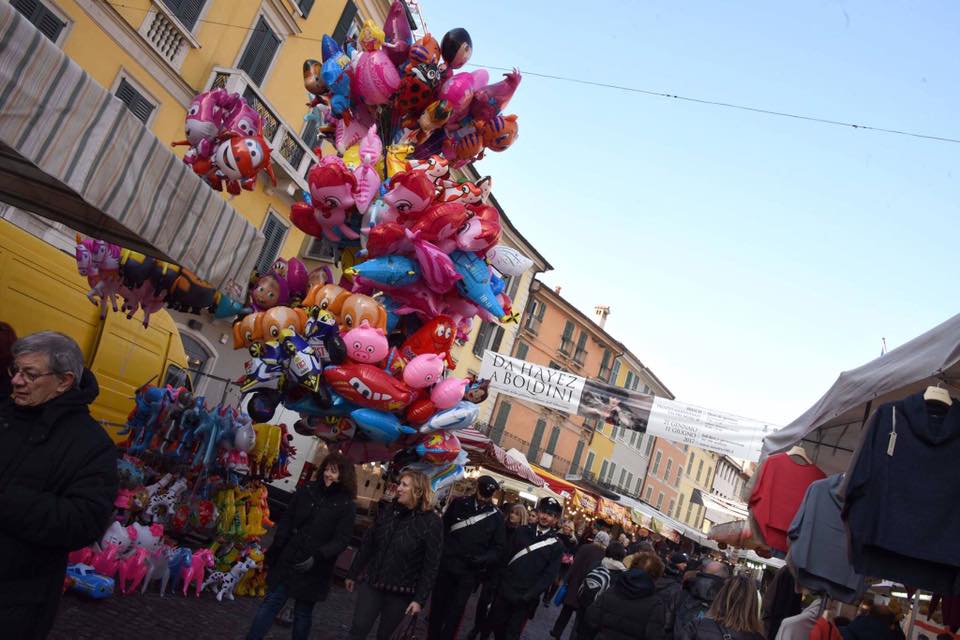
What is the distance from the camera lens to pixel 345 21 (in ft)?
59.1

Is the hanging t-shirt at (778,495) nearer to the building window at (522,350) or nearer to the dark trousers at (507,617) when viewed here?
the dark trousers at (507,617)

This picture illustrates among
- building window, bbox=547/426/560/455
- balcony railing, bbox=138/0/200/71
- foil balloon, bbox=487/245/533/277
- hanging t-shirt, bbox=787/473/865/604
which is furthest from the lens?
building window, bbox=547/426/560/455

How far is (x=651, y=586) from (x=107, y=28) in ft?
39.1

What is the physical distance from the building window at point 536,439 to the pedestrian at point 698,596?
1158 inches

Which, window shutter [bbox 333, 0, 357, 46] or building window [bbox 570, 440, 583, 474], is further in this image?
building window [bbox 570, 440, 583, 474]

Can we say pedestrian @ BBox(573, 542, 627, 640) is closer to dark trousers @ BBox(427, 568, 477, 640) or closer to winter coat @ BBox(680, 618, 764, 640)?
winter coat @ BBox(680, 618, 764, 640)

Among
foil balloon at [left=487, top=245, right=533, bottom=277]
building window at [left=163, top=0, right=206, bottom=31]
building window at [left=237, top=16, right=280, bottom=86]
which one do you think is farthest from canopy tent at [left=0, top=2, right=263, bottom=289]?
building window at [left=237, top=16, right=280, bottom=86]

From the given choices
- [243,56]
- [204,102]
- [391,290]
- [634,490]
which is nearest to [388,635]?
[391,290]

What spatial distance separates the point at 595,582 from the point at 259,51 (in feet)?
43.0

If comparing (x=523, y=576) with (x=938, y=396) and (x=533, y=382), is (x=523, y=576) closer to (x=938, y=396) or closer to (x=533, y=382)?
(x=938, y=396)

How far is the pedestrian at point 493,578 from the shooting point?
22.5 feet

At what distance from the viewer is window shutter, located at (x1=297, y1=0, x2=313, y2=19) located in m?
16.7

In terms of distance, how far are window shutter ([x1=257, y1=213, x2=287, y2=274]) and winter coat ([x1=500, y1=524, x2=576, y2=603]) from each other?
11.9 m

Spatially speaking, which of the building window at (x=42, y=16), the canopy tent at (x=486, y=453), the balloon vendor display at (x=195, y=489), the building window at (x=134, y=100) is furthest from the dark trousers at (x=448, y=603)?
the building window at (x=134, y=100)
